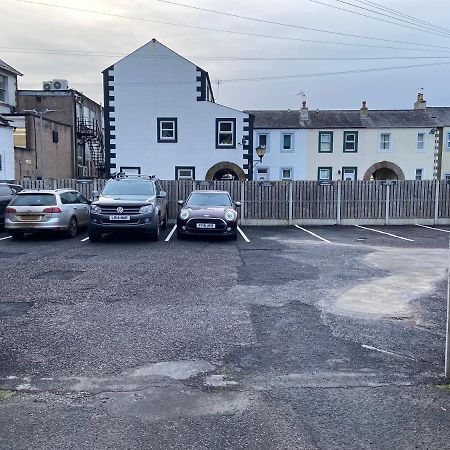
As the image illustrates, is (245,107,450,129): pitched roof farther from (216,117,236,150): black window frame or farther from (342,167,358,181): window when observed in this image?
(216,117,236,150): black window frame

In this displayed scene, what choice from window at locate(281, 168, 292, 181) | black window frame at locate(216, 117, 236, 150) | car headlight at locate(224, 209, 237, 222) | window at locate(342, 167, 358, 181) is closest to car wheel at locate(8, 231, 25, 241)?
car headlight at locate(224, 209, 237, 222)

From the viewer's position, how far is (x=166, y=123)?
27703mm

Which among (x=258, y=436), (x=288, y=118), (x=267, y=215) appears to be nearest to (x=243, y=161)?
(x=267, y=215)

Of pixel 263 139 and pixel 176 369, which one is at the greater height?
pixel 263 139

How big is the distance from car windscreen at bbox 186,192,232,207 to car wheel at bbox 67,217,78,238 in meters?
3.65

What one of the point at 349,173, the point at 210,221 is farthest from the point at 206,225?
the point at 349,173

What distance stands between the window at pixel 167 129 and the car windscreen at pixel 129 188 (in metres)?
13.3

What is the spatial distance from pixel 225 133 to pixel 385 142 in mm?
16873

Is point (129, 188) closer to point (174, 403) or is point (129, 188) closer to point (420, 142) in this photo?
point (174, 403)

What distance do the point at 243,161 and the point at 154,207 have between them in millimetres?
14864

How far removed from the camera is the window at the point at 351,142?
37.9 meters

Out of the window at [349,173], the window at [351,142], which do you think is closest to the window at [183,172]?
the window at [349,173]

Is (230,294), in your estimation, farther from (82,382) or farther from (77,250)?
(77,250)

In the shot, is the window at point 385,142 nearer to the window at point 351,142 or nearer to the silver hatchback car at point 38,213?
the window at point 351,142
